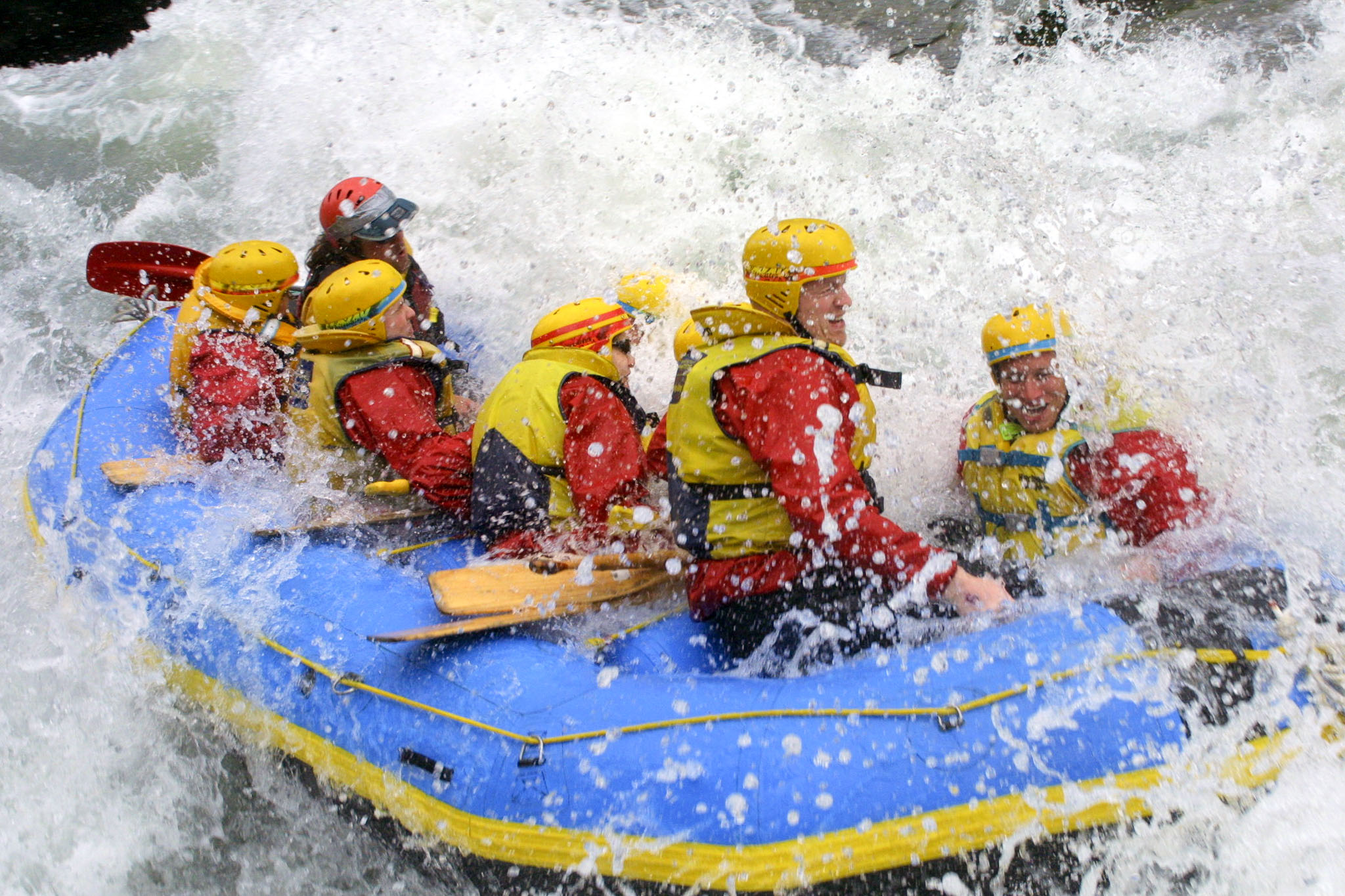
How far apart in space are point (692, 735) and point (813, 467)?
74cm

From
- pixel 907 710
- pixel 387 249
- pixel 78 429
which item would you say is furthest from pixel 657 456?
pixel 78 429

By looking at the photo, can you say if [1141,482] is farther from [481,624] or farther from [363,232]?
[363,232]

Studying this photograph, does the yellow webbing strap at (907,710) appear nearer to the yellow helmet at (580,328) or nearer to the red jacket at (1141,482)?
the red jacket at (1141,482)

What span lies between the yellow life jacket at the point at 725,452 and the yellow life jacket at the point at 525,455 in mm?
570

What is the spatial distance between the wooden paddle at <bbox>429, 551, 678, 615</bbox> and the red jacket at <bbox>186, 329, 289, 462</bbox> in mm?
1394

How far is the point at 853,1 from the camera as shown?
8.62 meters

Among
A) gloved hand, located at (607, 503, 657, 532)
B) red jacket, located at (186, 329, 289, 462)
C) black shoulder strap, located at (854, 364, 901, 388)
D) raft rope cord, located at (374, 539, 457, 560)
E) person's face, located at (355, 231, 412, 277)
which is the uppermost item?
black shoulder strap, located at (854, 364, 901, 388)

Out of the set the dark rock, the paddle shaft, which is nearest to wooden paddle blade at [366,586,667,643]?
the paddle shaft

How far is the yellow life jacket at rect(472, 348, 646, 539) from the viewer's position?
3256mm

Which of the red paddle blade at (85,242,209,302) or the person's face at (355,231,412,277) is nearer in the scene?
Result: the person's face at (355,231,412,277)

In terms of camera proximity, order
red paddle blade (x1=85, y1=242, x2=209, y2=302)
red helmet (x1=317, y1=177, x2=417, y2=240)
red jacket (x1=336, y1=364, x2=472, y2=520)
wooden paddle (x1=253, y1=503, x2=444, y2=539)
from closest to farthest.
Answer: wooden paddle (x1=253, y1=503, x2=444, y2=539)
red jacket (x1=336, y1=364, x2=472, y2=520)
red helmet (x1=317, y1=177, x2=417, y2=240)
red paddle blade (x1=85, y1=242, x2=209, y2=302)

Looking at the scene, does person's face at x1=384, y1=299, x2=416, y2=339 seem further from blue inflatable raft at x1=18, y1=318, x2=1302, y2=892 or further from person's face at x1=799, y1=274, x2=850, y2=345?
person's face at x1=799, y1=274, x2=850, y2=345

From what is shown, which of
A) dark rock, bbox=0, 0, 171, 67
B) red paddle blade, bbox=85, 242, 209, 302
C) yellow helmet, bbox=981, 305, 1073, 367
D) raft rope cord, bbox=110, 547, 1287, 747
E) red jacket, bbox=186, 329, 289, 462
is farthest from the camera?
dark rock, bbox=0, 0, 171, 67

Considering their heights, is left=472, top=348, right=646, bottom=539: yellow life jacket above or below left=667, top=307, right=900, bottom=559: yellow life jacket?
below
